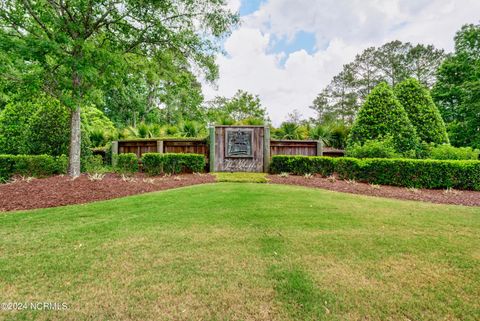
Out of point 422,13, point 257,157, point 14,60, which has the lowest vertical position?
point 257,157

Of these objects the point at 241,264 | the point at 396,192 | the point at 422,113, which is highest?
the point at 422,113

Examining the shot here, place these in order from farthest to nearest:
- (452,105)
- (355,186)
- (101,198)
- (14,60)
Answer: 1. (452,105)
2. (355,186)
3. (14,60)
4. (101,198)

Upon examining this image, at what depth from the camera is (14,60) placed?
243 inches

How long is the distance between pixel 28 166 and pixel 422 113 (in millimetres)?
14676

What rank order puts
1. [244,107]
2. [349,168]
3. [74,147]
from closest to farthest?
[74,147], [349,168], [244,107]

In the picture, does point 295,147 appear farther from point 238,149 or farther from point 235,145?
point 235,145

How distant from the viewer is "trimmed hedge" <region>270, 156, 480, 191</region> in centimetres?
740

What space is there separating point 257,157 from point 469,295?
8294 mm

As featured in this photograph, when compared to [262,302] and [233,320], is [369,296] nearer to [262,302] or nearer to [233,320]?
[262,302]

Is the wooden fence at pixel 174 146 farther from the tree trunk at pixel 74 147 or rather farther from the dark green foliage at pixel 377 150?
the dark green foliage at pixel 377 150

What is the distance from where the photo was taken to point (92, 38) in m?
8.68

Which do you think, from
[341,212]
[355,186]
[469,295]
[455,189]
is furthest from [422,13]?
[469,295]

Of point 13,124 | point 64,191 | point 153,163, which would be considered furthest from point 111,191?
point 13,124

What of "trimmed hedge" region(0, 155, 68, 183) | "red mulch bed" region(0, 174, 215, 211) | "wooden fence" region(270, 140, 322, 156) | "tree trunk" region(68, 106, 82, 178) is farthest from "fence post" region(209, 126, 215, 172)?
"trimmed hedge" region(0, 155, 68, 183)
